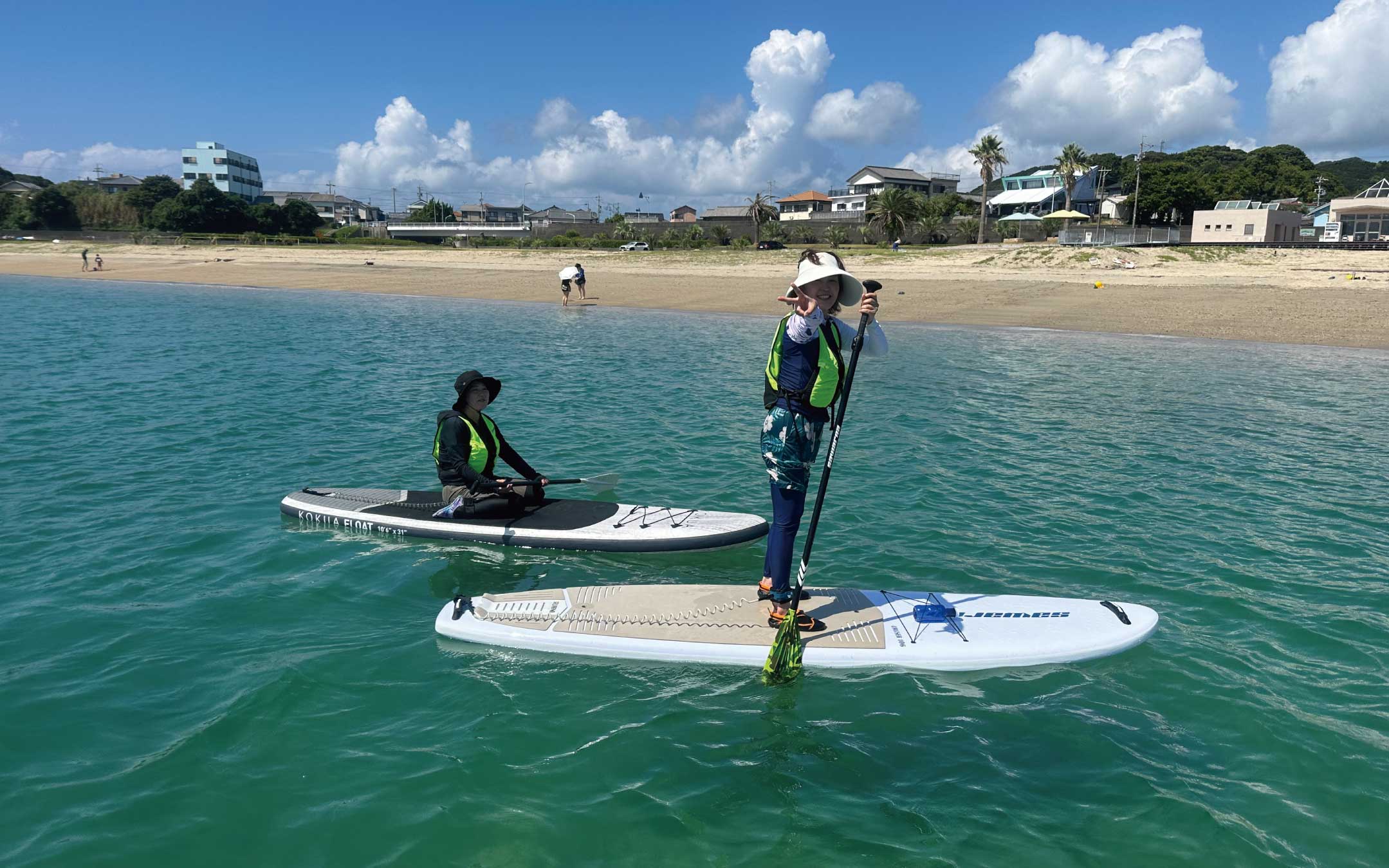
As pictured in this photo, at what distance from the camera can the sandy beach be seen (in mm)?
26531

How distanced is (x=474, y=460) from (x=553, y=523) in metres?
1.00

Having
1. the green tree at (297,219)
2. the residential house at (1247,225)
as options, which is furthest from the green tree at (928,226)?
the green tree at (297,219)

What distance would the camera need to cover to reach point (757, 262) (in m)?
46.2

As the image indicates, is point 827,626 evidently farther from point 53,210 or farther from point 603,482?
point 53,210

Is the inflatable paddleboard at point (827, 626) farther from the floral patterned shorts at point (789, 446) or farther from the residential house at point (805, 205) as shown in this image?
the residential house at point (805, 205)

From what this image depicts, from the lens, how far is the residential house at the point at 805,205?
11188cm

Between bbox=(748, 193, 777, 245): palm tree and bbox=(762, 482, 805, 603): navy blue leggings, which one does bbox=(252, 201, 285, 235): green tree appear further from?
bbox=(762, 482, 805, 603): navy blue leggings

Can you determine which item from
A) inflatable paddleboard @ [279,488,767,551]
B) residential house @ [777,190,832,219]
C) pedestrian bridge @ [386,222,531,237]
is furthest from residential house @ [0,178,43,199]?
inflatable paddleboard @ [279,488,767,551]

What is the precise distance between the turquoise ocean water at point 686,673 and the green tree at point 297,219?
283ft

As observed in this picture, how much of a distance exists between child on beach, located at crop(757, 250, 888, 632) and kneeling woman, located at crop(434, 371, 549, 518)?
3316mm

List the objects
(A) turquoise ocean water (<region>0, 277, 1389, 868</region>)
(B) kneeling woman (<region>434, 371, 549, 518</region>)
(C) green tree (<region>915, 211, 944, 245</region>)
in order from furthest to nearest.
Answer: (C) green tree (<region>915, 211, 944, 245</region>), (B) kneeling woman (<region>434, 371, 549, 518</region>), (A) turquoise ocean water (<region>0, 277, 1389, 868</region>)

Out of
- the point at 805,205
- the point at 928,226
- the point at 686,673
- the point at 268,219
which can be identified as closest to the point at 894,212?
the point at 928,226

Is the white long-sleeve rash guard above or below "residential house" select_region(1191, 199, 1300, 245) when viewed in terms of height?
below

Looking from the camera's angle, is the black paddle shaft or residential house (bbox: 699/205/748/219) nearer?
the black paddle shaft
